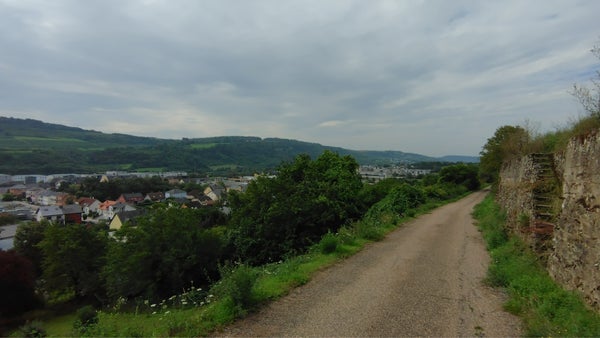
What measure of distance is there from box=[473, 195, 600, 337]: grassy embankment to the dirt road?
0.29m

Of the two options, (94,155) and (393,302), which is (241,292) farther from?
(94,155)

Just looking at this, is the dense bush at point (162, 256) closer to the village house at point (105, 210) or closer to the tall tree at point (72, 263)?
the tall tree at point (72, 263)

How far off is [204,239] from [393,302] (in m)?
15.9

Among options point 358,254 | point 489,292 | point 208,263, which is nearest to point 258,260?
point 208,263

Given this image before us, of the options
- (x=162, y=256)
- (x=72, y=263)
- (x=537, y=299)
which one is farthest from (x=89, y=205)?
(x=537, y=299)

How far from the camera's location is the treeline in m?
15.8

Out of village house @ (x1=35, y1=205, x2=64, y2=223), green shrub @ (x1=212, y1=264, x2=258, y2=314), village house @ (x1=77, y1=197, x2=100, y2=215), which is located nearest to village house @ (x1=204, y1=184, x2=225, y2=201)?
village house @ (x1=77, y1=197, x2=100, y2=215)

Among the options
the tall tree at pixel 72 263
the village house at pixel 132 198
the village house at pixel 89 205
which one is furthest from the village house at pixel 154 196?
the tall tree at pixel 72 263

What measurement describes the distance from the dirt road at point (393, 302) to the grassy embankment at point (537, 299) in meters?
0.29

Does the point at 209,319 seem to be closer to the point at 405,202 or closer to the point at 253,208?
the point at 253,208

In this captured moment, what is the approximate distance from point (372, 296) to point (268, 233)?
33.7 ft

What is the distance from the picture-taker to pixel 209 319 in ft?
16.3

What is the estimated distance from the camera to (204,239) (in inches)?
765

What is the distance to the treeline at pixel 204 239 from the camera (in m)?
15.8
